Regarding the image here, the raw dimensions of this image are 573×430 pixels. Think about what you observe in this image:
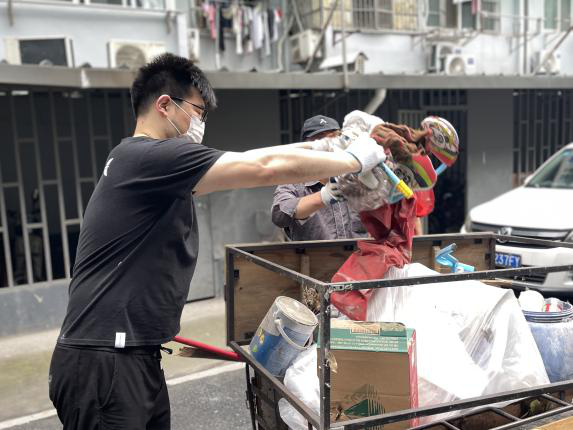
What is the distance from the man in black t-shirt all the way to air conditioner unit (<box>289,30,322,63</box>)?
5.77 m

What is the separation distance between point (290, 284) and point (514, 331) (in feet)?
3.28

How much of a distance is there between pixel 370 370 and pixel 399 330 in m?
0.17

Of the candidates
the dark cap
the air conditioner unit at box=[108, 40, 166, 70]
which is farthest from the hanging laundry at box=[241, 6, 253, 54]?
the dark cap

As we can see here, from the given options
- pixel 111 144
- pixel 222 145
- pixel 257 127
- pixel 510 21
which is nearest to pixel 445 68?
pixel 510 21

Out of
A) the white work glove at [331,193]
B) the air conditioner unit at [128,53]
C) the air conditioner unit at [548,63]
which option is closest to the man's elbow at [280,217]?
the white work glove at [331,193]

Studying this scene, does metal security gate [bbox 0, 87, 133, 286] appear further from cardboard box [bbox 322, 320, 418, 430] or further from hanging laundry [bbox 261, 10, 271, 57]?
cardboard box [bbox 322, 320, 418, 430]

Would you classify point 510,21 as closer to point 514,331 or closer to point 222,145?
point 222,145

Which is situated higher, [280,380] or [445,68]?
[445,68]

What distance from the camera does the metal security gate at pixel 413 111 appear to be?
745 cm

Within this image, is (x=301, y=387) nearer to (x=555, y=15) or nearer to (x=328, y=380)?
(x=328, y=380)

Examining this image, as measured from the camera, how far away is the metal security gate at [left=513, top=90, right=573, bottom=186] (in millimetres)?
9844

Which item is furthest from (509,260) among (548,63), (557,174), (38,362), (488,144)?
(548,63)

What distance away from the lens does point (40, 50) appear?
5.70m

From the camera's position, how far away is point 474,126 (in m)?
9.05
